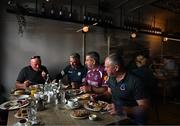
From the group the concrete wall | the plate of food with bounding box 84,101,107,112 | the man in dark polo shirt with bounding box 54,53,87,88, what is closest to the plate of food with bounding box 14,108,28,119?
the plate of food with bounding box 84,101,107,112

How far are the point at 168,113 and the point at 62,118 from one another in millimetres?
3869

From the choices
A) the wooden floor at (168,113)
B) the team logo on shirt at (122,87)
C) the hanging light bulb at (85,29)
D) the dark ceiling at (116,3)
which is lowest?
the wooden floor at (168,113)

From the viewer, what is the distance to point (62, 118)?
2049 mm

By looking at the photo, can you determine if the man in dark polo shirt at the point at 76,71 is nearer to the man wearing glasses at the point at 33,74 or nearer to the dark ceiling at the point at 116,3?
the man wearing glasses at the point at 33,74

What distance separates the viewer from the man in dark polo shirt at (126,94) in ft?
7.43

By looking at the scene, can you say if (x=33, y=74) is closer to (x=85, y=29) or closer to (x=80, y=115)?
(x=85, y=29)

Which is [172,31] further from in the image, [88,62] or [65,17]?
[88,62]

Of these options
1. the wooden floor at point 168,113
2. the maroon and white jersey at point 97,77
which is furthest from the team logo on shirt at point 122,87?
the wooden floor at point 168,113

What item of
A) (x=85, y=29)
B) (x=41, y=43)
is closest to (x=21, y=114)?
(x=41, y=43)

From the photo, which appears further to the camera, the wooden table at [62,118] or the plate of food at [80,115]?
the plate of food at [80,115]

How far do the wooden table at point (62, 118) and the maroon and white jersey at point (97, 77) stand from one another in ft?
4.62

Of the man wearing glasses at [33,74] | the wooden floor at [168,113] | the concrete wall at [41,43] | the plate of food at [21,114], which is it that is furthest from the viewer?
the concrete wall at [41,43]

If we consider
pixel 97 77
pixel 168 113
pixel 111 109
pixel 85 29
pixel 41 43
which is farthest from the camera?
pixel 168 113

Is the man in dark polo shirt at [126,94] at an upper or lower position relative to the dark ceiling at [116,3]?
lower
